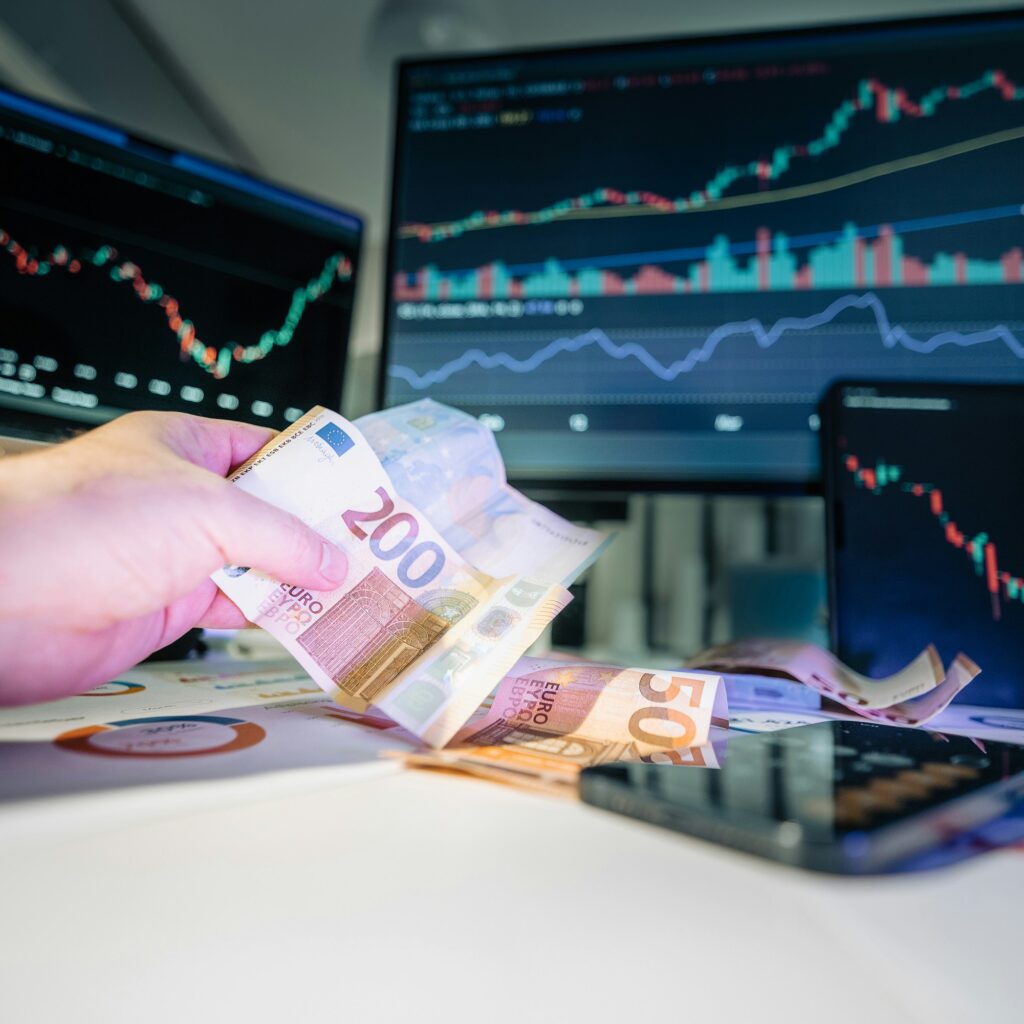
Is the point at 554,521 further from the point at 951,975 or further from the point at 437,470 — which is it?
the point at 951,975

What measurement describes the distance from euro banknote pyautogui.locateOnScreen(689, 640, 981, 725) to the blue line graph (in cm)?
30

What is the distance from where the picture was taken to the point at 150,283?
0.70 meters

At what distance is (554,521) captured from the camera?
22.9 inches

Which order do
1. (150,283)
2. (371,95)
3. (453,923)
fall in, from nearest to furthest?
(453,923) → (150,283) → (371,95)

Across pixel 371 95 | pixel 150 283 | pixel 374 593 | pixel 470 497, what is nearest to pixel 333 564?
pixel 374 593

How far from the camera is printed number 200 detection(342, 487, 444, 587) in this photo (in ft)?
1.62

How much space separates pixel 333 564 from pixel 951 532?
0.51 m

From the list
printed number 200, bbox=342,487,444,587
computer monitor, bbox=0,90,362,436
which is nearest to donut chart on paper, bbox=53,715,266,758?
printed number 200, bbox=342,487,444,587

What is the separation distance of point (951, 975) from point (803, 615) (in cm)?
72

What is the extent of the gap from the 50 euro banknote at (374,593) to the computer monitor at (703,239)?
11.4 inches

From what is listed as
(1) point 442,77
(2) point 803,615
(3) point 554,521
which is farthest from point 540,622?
(1) point 442,77

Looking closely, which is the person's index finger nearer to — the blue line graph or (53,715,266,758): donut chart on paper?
(53,715,266,758): donut chart on paper

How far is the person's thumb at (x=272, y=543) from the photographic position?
0.39 metres

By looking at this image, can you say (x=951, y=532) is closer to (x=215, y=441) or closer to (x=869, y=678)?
(x=869, y=678)
